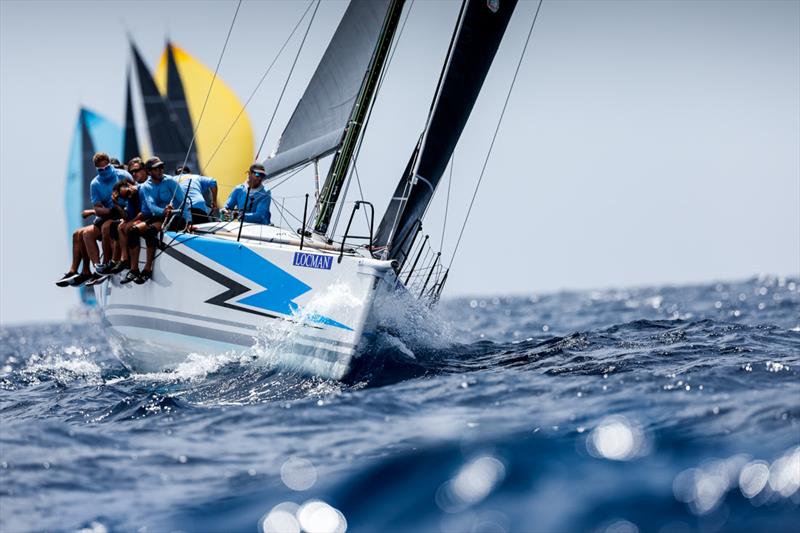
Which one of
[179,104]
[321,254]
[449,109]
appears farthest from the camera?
[179,104]

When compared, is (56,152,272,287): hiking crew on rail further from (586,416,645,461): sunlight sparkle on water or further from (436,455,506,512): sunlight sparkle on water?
(436,455,506,512): sunlight sparkle on water

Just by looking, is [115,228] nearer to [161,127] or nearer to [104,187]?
[104,187]

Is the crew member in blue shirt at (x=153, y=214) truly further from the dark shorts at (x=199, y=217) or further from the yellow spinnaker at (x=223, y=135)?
the yellow spinnaker at (x=223, y=135)

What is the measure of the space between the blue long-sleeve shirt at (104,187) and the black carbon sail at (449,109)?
286 cm

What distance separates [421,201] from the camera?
7.77 m

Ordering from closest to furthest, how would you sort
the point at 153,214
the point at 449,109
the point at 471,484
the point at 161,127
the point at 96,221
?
the point at 471,484, the point at 449,109, the point at 153,214, the point at 96,221, the point at 161,127

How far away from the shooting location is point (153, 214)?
27.4ft

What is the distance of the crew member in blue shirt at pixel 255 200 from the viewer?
27.9 ft

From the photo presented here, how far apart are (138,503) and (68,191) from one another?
19356 millimetres

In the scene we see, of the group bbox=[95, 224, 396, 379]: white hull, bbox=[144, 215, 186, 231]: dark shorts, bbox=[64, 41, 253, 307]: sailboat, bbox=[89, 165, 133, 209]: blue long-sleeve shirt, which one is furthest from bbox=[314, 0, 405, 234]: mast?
bbox=[64, 41, 253, 307]: sailboat

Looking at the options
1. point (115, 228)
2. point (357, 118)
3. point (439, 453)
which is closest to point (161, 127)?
point (115, 228)

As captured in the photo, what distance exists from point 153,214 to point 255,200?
0.97 metres

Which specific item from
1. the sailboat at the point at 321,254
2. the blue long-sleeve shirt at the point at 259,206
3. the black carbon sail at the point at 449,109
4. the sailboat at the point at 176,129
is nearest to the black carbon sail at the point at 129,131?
the sailboat at the point at 176,129

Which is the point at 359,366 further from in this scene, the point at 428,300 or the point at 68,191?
the point at 68,191
